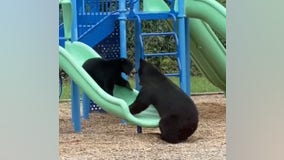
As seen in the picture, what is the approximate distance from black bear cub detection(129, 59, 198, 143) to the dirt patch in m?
0.11

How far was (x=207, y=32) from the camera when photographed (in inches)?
276

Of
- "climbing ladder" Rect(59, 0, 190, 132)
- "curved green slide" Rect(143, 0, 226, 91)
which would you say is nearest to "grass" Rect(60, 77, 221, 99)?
"curved green slide" Rect(143, 0, 226, 91)

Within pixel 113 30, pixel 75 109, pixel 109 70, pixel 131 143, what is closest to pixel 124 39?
pixel 109 70

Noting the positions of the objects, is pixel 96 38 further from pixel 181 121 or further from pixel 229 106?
pixel 229 106

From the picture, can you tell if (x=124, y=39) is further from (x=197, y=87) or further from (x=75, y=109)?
(x=197, y=87)

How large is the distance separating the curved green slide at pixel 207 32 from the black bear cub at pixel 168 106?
140cm

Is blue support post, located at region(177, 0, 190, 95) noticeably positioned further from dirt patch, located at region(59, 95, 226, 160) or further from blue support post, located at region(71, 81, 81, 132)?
blue support post, located at region(71, 81, 81, 132)

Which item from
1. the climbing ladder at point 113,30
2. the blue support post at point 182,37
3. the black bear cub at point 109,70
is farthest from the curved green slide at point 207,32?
the black bear cub at point 109,70

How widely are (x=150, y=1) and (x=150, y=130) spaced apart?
1.76 meters

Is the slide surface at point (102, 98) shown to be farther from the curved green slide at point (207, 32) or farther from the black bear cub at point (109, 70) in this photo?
the curved green slide at point (207, 32)

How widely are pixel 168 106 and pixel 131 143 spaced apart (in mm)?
459

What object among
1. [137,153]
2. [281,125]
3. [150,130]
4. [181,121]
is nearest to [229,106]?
[281,125]

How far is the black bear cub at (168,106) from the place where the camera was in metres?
4.96

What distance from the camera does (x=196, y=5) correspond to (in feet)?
21.7
